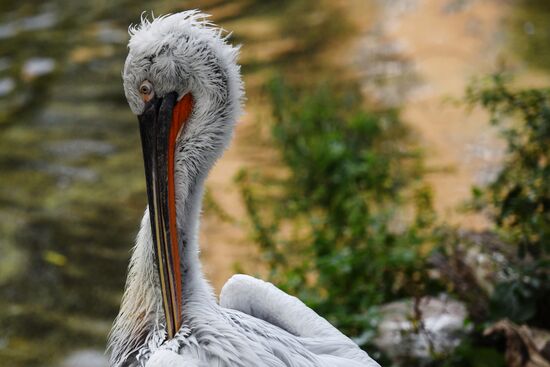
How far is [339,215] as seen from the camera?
4785 millimetres

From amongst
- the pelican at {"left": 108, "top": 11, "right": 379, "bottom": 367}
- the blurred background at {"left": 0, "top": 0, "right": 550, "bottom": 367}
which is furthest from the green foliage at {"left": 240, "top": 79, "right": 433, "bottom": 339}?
the pelican at {"left": 108, "top": 11, "right": 379, "bottom": 367}

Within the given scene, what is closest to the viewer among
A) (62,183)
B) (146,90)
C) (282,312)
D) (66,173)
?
(146,90)

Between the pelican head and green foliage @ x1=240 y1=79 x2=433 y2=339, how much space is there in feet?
4.69

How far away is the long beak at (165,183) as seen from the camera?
2.59 meters

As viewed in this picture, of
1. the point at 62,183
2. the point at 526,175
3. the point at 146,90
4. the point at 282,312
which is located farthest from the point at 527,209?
the point at 62,183

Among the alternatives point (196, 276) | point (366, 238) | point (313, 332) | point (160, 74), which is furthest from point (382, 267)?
point (160, 74)

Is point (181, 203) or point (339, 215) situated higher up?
point (339, 215)

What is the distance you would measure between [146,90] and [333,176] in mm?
2305

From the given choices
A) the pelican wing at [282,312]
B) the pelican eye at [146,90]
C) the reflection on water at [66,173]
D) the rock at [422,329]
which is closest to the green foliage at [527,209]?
the rock at [422,329]

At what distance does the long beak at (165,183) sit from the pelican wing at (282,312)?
36 centimetres

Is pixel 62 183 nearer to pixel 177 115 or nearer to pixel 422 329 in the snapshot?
pixel 422 329

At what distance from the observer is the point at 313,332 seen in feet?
9.46

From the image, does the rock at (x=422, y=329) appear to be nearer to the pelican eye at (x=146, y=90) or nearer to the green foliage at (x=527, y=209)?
the green foliage at (x=527, y=209)

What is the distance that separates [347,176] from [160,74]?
Answer: 7.51 ft
